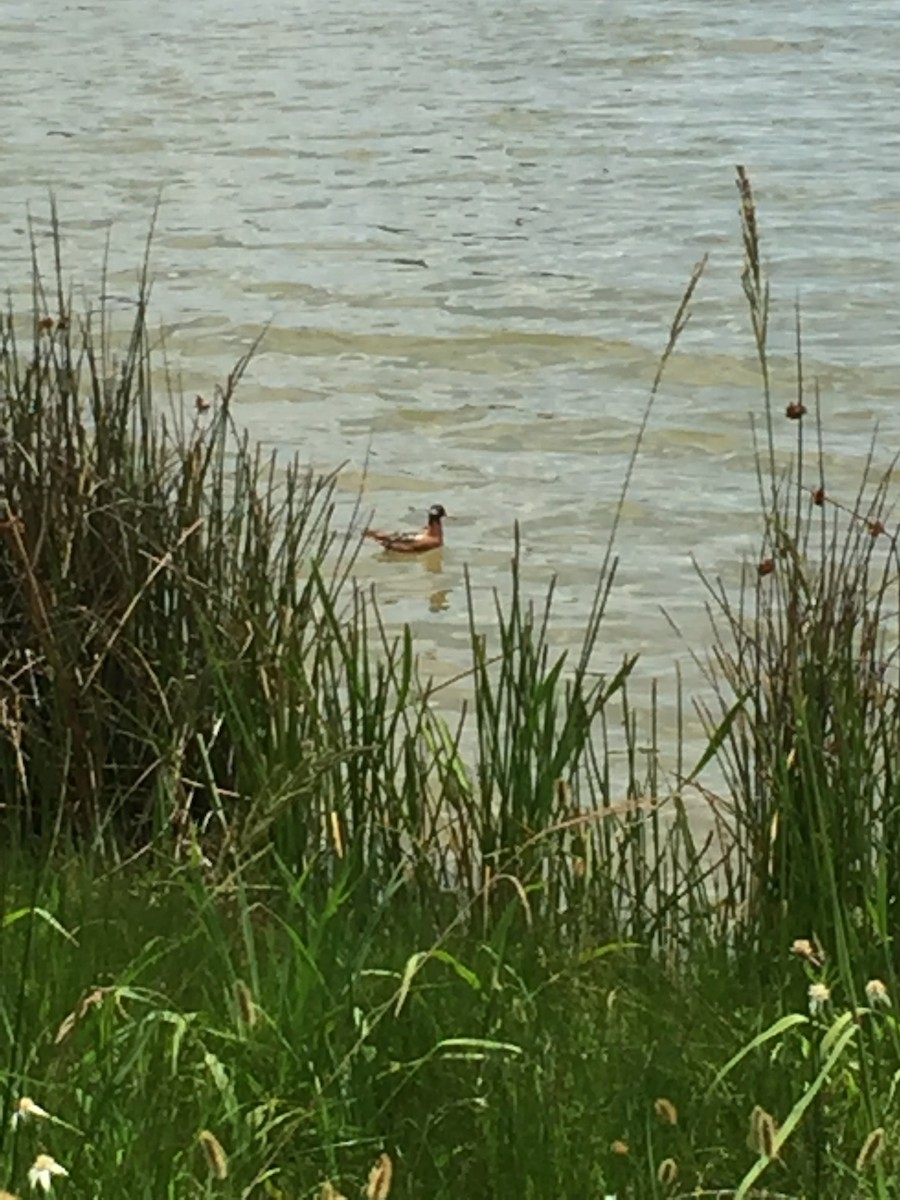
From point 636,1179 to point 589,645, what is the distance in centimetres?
119

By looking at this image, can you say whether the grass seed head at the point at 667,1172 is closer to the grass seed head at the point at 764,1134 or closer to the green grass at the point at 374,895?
the green grass at the point at 374,895

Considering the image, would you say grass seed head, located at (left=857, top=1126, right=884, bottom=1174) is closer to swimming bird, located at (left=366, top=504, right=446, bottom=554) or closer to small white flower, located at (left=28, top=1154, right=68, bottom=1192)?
small white flower, located at (left=28, top=1154, right=68, bottom=1192)

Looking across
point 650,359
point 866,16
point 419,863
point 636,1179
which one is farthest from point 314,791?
point 866,16

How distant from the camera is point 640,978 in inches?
112

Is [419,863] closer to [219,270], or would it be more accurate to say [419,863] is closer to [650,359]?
[650,359]

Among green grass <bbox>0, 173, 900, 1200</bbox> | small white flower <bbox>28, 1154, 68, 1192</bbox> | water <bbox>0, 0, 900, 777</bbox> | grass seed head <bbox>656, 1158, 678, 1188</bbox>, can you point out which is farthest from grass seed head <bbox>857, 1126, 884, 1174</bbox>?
water <bbox>0, 0, 900, 777</bbox>

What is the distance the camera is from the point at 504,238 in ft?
30.9

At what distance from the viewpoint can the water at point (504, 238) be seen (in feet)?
21.7

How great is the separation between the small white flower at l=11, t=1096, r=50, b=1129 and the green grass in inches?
0.4

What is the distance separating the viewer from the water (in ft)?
21.7

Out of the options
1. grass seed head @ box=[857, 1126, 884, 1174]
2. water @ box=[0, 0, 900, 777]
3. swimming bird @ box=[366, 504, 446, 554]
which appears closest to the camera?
grass seed head @ box=[857, 1126, 884, 1174]

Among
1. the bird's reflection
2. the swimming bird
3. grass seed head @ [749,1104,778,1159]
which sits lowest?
the bird's reflection

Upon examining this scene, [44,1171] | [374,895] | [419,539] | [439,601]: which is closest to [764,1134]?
[44,1171]

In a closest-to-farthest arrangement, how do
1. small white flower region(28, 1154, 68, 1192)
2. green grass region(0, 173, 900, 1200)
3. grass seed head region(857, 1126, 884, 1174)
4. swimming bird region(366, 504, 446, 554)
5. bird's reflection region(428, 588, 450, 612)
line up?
small white flower region(28, 1154, 68, 1192) < grass seed head region(857, 1126, 884, 1174) < green grass region(0, 173, 900, 1200) < bird's reflection region(428, 588, 450, 612) < swimming bird region(366, 504, 446, 554)
